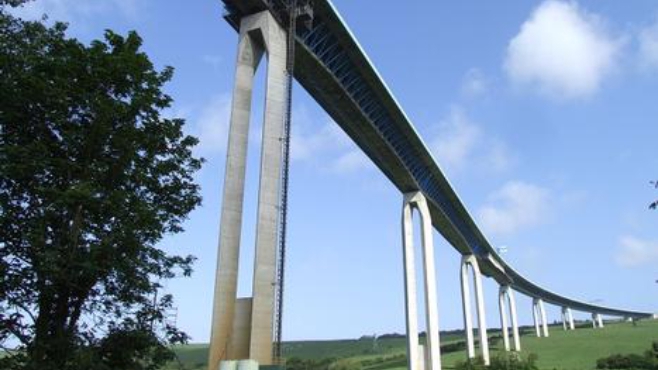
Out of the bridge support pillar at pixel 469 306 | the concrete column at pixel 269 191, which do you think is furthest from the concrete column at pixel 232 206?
the bridge support pillar at pixel 469 306

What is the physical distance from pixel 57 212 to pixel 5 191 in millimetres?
1497

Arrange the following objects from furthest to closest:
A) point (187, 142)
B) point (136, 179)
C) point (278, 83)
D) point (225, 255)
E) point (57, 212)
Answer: point (278, 83) < point (225, 255) < point (187, 142) < point (136, 179) < point (57, 212)

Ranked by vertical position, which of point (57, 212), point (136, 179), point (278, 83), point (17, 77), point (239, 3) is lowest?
point (57, 212)

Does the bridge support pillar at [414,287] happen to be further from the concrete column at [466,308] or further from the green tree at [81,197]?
the green tree at [81,197]

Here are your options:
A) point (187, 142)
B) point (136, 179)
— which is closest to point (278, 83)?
point (187, 142)

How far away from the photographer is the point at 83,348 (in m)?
15.8

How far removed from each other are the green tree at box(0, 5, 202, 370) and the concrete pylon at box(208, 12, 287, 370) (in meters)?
9.07

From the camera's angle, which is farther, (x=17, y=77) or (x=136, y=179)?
(x=136, y=179)

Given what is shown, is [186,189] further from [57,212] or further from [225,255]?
[225,255]

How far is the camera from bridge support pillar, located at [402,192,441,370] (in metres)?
58.5

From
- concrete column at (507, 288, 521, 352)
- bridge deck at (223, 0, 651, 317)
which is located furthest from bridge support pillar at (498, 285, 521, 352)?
bridge deck at (223, 0, 651, 317)

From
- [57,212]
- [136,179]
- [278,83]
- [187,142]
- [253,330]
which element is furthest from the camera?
[278,83]

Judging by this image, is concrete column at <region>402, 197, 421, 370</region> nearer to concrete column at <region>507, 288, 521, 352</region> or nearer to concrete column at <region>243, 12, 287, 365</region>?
concrete column at <region>243, 12, 287, 365</region>

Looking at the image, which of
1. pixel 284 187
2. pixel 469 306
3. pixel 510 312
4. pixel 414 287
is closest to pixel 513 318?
pixel 510 312
